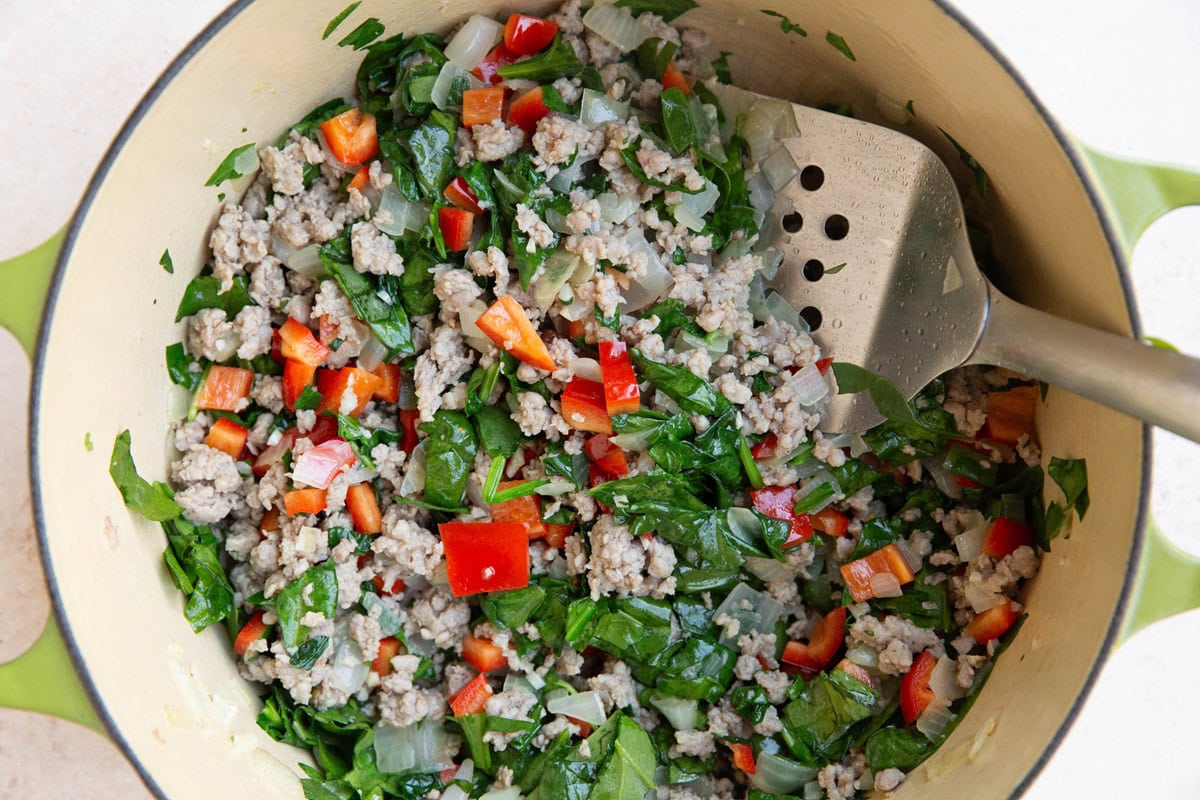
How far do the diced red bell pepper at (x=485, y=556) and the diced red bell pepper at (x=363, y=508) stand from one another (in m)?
Answer: 0.20

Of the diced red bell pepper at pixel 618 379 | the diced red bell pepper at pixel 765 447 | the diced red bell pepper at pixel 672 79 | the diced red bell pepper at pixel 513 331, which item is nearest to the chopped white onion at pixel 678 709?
the diced red bell pepper at pixel 765 447

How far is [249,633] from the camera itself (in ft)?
7.98

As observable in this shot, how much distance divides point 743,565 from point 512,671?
685 millimetres

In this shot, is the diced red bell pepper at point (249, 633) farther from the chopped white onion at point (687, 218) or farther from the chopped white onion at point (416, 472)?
the chopped white onion at point (687, 218)

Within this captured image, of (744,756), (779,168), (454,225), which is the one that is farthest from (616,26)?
(744,756)

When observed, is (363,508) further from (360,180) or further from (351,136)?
(351,136)

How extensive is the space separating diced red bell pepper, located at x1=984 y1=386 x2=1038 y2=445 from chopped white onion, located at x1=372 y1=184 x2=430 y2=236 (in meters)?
1.55

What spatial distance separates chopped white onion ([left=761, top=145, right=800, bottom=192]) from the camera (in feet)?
8.46

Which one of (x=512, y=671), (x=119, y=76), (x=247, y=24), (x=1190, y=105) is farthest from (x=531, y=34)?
(x=1190, y=105)

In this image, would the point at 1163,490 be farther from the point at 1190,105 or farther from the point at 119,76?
the point at 119,76

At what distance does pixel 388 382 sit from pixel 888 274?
1.32 meters

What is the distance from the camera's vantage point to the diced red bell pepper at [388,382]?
2529mm

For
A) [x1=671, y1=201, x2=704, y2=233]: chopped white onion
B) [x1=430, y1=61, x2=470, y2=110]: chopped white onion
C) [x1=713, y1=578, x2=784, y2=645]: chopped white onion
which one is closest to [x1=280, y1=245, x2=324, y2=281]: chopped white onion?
[x1=430, y1=61, x2=470, y2=110]: chopped white onion

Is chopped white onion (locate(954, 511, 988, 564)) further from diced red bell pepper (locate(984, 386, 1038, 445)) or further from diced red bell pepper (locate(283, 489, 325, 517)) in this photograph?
diced red bell pepper (locate(283, 489, 325, 517))
